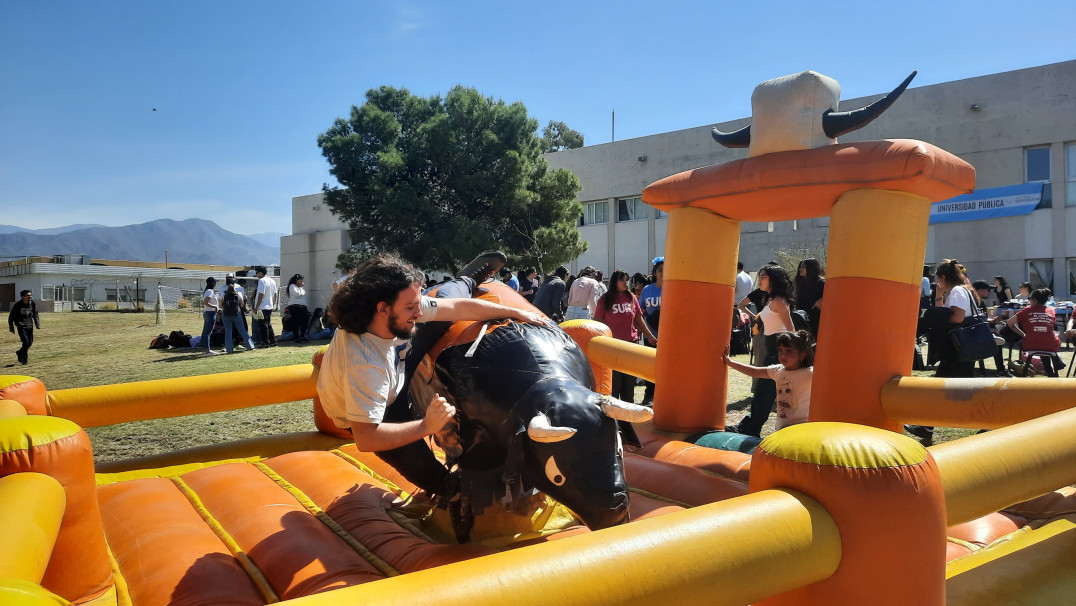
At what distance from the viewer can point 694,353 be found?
14.1ft

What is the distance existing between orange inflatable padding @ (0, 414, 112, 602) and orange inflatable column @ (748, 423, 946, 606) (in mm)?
2347

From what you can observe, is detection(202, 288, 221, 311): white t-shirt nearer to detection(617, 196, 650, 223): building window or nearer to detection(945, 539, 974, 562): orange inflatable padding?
detection(945, 539, 974, 562): orange inflatable padding

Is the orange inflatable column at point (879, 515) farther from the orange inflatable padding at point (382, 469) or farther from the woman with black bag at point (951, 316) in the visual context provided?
the woman with black bag at point (951, 316)

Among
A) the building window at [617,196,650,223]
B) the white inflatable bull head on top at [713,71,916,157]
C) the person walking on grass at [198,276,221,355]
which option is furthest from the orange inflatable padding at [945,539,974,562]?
the building window at [617,196,650,223]

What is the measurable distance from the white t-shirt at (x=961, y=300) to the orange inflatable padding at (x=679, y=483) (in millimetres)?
4446

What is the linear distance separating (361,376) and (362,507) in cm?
91

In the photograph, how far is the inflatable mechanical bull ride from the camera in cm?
226

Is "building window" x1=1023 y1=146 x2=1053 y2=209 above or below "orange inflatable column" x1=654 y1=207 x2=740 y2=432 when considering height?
above

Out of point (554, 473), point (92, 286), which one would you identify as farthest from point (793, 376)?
point (92, 286)

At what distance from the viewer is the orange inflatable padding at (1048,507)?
Result: 3016mm

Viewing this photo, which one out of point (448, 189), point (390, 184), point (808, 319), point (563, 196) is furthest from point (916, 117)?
point (808, 319)

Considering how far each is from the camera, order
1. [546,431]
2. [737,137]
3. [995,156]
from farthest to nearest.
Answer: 1. [995,156]
2. [737,137]
3. [546,431]

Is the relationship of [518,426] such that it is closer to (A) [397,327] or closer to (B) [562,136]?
(A) [397,327]

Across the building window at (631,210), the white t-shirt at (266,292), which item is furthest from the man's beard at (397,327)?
the building window at (631,210)
